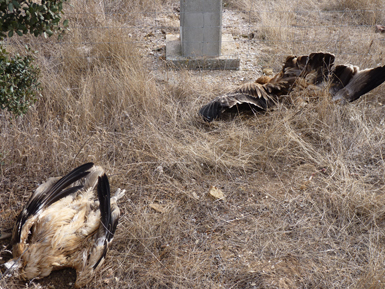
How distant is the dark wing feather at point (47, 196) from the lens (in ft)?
7.85

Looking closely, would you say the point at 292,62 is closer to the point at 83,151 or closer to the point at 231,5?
the point at 83,151

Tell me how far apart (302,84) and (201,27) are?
1.75 m

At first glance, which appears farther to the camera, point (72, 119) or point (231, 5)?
point (231, 5)

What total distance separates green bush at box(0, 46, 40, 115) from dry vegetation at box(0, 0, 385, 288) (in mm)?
480

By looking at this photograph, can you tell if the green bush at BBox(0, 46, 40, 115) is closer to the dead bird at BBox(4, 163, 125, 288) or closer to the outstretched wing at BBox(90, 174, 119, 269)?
the dead bird at BBox(4, 163, 125, 288)

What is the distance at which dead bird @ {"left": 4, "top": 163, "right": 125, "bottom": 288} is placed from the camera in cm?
231

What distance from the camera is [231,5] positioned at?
24.6 ft

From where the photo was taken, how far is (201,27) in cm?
503

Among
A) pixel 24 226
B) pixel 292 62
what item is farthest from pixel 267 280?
pixel 292 62

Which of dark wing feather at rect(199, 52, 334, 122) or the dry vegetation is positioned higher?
dark wing feather at rect(199, 52, 334, 122)

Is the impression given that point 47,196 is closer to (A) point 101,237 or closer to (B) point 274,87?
(A) point 101,237

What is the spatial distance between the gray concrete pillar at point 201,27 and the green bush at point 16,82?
258 cm

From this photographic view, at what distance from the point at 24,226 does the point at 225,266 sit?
1332 millimetres

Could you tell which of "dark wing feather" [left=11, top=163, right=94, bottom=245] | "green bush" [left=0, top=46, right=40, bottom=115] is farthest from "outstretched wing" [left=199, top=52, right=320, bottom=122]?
"green bush" [left=0, top=46, right=40, bottom=115]
